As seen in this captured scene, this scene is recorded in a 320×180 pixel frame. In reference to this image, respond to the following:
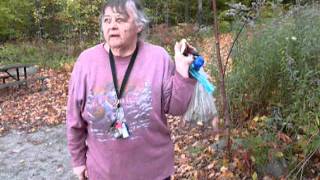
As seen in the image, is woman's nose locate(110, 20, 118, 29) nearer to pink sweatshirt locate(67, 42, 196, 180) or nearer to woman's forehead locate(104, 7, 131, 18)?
woman's forehead locate(104, 7, 131, 18)

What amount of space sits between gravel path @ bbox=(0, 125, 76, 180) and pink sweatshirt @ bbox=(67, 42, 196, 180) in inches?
142

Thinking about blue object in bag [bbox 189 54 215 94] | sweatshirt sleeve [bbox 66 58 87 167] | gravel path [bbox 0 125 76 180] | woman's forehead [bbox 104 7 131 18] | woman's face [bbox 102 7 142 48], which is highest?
woman's forehead [bbox 104 7 131 18]

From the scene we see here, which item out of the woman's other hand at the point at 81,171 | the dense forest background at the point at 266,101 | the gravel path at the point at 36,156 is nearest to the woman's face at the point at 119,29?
the woman's other hand at the point at 81,171

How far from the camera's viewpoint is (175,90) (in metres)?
2.50

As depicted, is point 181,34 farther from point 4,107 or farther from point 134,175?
point 134,175

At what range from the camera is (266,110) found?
5.14m

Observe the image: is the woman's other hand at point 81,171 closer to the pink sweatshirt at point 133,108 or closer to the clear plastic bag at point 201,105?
the pink sweatshirt at point 133,108

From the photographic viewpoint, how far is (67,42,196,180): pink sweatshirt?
2.56 metres

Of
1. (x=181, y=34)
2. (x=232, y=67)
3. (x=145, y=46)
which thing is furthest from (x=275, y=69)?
(x=181, y=34)

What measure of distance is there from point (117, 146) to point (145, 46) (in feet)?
1.88

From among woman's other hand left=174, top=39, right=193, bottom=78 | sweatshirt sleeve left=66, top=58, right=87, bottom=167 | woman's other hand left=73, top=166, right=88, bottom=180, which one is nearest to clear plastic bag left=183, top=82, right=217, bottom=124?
woman's other hand left=174, top=39, right=193, bottom=78

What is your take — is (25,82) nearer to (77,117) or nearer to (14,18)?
(14,18)

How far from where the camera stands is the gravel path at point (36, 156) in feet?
21.4

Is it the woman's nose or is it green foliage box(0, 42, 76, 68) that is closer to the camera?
the woman's nose
